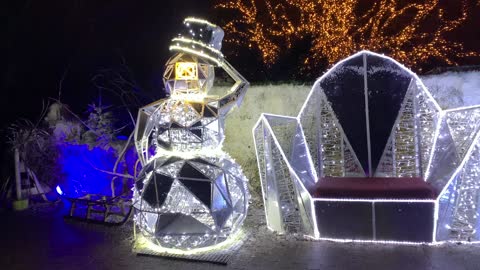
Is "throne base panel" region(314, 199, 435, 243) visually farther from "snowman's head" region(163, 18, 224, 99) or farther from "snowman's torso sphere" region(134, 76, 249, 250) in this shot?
"snowman's head" region(163, 18, 224, 99)

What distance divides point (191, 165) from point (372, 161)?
2.20 metres

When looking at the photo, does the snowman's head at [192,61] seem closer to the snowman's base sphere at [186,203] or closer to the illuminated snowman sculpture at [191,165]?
the illuminated snowman sculpture at [191,165]

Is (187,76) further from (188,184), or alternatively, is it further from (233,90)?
(188,184)

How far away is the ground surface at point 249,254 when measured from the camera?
4.18 metres

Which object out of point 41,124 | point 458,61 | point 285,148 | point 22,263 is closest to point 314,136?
point 285,148

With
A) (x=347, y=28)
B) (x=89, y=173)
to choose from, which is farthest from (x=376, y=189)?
(x=347, y=28)

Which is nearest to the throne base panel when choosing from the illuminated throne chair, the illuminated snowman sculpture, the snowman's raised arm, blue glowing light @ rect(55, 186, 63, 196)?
the illuminated throne chair

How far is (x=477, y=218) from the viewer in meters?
4.46

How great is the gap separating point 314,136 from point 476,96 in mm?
1962

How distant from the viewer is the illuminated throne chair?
14.5 feet

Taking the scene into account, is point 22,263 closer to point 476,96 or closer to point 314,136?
point 314,136

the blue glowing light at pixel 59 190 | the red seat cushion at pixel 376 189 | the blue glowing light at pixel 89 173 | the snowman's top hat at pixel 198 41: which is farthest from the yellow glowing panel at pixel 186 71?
the blue glowing light at pixel 59 190

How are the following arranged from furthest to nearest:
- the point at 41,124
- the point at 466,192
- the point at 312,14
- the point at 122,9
Answer: the point at 122,9 → the point at 312,14 → the point at 41,124 → the point at 466,192

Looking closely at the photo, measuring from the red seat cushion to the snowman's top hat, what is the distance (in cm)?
170
